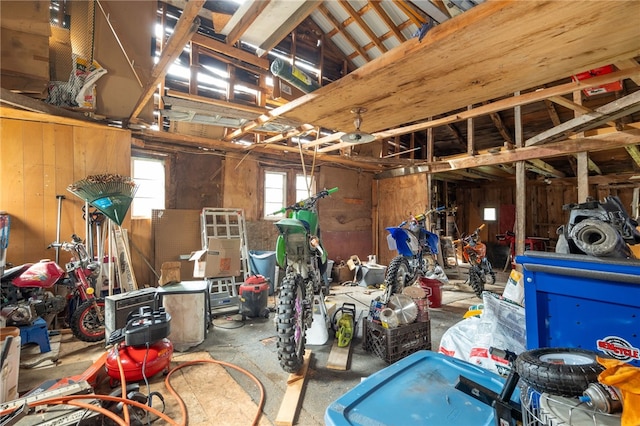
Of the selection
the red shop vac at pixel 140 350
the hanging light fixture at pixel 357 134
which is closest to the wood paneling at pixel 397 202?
the hanging light fixture at pixel 357 134

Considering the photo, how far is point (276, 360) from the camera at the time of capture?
8.49ft

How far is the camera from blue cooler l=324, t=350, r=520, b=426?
2.62ft

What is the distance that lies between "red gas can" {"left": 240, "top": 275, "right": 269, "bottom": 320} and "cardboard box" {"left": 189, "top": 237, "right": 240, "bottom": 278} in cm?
69

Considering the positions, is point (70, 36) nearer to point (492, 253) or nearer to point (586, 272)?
point (586, 272)

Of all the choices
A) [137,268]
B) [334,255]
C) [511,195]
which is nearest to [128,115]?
[137,268]

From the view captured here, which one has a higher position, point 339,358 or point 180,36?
point 180,36

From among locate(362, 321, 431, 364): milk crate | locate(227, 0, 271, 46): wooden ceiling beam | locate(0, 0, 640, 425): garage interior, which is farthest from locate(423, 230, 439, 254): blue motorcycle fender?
locate(227, 0, 271, 46): wooden ceiling beam

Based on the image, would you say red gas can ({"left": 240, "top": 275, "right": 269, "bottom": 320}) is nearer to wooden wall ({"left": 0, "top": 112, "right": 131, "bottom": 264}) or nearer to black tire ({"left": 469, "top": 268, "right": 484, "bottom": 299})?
wooden wall ({"left": 0, "top": 112, "right": 131, "bottom": 264})

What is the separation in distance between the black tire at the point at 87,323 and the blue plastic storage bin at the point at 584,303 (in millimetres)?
3676

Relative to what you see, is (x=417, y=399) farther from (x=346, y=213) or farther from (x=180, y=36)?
(x=346, y=213)

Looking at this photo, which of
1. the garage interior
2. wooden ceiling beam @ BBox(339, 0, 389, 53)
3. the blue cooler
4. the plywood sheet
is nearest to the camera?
the blue cooler

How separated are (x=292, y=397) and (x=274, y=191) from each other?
4330 mm

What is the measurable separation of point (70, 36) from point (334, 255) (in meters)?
5.47

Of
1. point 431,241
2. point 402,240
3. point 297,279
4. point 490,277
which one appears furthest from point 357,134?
point 490,277
